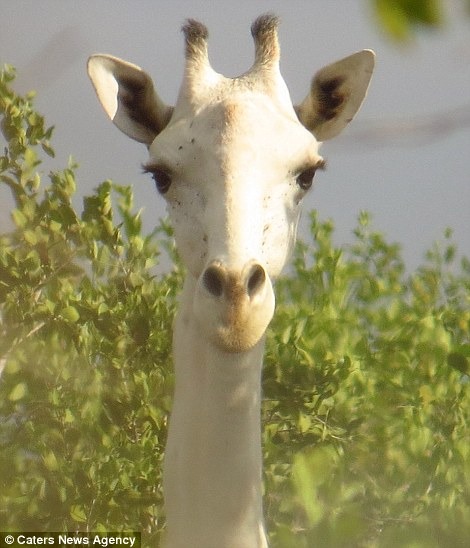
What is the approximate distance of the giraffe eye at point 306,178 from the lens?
4.24m

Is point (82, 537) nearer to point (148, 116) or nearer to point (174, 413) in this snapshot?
point (174, 413)

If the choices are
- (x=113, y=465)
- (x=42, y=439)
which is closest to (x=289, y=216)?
(x=113, y=465)

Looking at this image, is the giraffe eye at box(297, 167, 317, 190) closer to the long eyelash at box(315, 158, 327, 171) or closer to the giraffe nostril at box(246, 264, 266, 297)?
the long eyelash at box(315, 158, 327, 171)

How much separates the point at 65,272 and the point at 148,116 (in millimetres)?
1270

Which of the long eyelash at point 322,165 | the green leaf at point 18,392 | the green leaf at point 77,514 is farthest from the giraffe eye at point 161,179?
the green leaf at point 77,514

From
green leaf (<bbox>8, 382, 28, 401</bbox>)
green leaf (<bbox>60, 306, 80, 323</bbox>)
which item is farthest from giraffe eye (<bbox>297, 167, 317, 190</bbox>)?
green leaf (<bbox>8, 382, 28, 401</bbox>)

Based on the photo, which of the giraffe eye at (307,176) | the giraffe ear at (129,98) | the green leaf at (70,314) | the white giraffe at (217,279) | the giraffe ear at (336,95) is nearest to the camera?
the white giraffe at (217,279)

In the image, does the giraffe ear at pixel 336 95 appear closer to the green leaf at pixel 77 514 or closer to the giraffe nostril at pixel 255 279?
the giraffe nostril at pixel 255 279

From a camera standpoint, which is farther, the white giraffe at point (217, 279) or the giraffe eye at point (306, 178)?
the giraffe eye at point (306, 178)

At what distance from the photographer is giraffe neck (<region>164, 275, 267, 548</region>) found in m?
3.85

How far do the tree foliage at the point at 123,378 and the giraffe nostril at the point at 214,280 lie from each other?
1.54 m

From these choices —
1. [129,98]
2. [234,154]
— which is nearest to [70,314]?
[129,98]

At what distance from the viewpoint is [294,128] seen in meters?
4.26

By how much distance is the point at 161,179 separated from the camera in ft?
14.0
